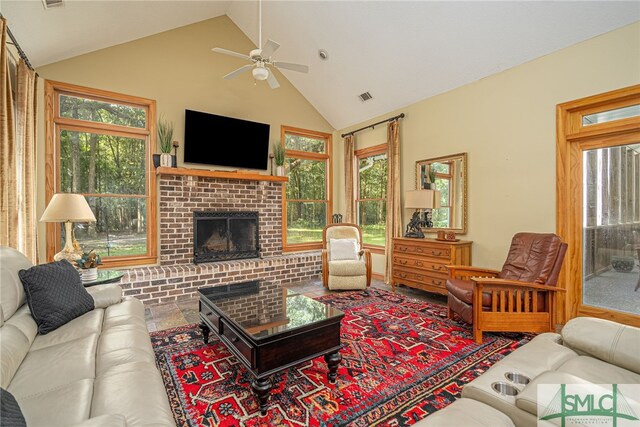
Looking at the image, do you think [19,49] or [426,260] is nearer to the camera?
[19,49]

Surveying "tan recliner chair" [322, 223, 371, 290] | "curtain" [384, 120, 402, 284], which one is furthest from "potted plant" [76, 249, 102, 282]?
"curtain" [384, 120, 402, 284]

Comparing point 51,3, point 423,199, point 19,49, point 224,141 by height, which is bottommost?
point 423,199

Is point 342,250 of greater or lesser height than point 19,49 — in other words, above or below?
below

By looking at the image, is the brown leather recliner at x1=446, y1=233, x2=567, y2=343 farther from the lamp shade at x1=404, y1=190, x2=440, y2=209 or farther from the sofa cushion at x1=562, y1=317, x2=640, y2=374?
the lamp shade at x1=404, y1=190, x2=440, y2=209

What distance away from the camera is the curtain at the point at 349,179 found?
588 centimetres

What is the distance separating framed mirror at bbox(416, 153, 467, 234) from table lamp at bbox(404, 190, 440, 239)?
140 millimetres

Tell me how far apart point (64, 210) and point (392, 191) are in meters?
4.24

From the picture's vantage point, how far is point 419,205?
4.18m

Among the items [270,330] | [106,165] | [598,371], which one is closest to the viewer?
[598,371]

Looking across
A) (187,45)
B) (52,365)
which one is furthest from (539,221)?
(187,45)

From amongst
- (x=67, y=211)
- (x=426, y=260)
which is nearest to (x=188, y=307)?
(x=67, y=211)

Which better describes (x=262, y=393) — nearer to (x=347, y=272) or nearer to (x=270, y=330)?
(x=270, y=330)

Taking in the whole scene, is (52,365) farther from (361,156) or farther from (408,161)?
(361,156)

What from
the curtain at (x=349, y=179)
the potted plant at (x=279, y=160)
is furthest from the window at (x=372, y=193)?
the potted plant at (x=279, y=160)
